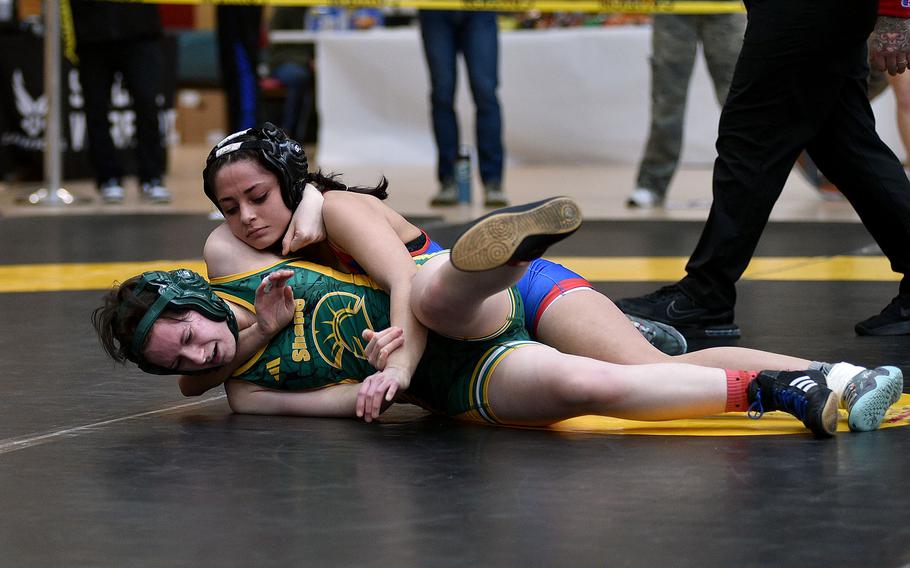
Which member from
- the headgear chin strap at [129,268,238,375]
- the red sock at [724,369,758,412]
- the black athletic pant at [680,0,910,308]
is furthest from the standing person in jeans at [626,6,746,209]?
the headgear chin strap at [129,268,238,375]

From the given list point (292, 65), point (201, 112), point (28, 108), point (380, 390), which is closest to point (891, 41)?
point (380, 390)

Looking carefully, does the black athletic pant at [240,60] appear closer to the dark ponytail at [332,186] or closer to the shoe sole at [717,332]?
the shoe sole at [717,332]

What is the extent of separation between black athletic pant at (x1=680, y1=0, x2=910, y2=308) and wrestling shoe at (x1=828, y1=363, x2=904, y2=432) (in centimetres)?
93

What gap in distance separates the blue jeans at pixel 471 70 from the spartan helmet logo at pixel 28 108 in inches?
101

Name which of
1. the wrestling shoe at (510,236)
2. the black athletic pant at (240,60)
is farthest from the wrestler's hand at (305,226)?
the black athletic pant at (240,60)

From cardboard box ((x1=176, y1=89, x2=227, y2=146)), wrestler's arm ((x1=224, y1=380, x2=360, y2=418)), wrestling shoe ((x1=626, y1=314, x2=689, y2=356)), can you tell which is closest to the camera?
wrestler's arm ((x1=224, y1=380, x2=360, y2=418))

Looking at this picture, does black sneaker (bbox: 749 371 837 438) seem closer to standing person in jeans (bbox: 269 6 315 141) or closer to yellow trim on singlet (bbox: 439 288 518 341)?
yellow trim on singlet (bbox: 439 288 518 341)

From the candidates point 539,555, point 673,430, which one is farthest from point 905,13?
point 539,555

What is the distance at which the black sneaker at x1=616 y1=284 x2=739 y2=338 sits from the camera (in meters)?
3.09

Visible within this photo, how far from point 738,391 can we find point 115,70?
4937 mm

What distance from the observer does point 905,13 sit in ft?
9.46

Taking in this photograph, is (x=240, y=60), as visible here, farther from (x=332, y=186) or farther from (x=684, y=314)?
(x=332, y=186)

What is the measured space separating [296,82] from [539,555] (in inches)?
366

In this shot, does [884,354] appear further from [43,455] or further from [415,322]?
[43,455]
